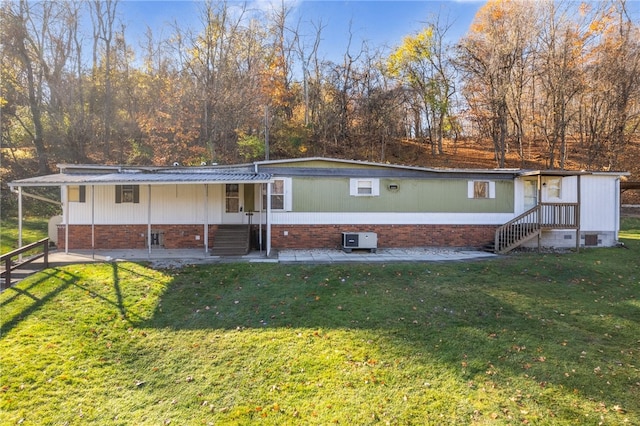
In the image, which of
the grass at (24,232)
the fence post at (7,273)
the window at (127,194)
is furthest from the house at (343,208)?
the fence post at (7,273)

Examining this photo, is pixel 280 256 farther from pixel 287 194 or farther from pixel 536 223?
pixel 536 223

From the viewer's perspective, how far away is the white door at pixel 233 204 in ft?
39.1

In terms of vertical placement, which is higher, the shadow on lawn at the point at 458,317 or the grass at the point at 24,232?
the grass at the point at 24,232

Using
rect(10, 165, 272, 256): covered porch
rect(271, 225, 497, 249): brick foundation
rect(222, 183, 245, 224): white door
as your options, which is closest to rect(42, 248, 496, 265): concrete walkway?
rect(271, 225, 497, 249): brick foundation

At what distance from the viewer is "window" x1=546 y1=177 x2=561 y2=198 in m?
12.7

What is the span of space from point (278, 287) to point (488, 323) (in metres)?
4.36

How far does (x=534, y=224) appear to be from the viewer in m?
11.9

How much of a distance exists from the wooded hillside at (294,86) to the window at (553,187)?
9.92m

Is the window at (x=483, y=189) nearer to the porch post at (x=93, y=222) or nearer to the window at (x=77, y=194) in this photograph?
the porch post at (x=93, y=222)

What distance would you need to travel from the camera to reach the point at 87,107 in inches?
901

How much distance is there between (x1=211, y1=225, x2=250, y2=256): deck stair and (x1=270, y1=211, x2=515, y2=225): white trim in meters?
1.20

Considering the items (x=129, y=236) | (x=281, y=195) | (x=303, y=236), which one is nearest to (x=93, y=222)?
(x=129, y=236)

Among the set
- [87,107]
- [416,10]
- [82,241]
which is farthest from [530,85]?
[87,107]

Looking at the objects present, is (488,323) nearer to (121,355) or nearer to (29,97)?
(121,355)
